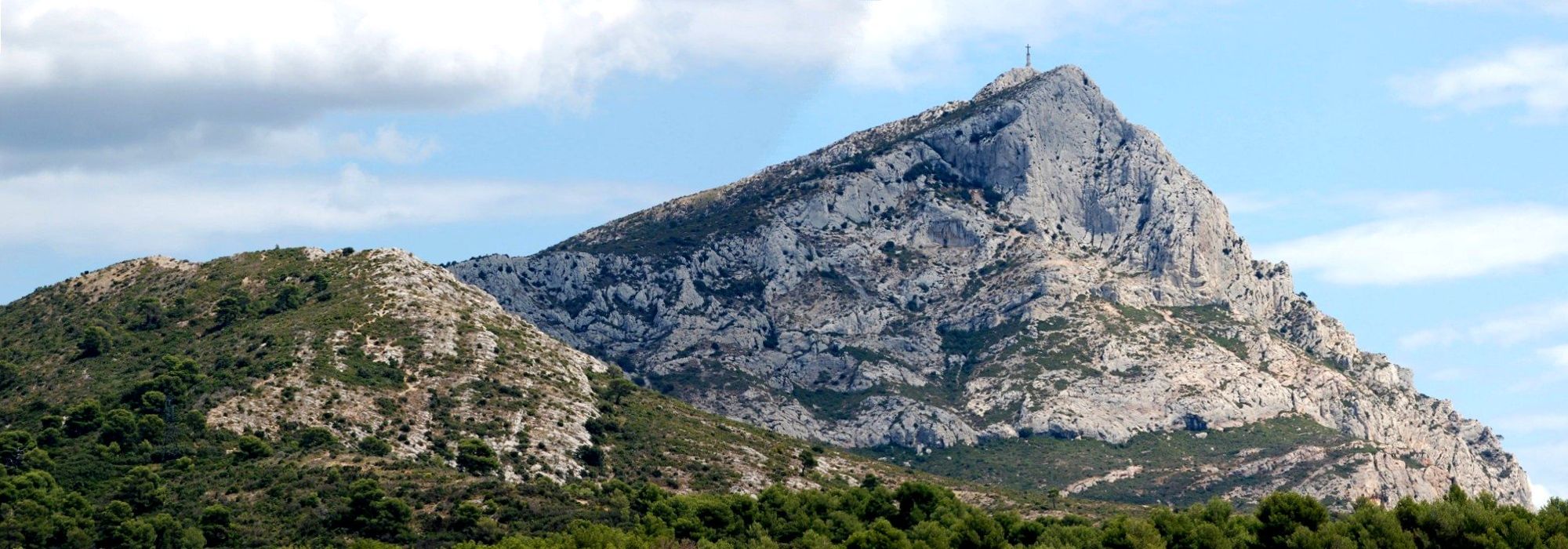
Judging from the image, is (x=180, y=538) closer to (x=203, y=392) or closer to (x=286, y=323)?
(x=203, y=392)

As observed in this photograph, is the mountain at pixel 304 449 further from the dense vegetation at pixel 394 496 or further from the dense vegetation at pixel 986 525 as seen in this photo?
the dense vegetation at pixel 986 525

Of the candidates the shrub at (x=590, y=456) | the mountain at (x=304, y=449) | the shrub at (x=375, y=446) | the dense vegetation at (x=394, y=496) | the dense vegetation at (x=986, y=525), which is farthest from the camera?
the shrub at (x=590, y=456)

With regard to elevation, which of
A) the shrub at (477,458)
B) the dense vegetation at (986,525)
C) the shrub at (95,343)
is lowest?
the dense vegetation at (986,525)

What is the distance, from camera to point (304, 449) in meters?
174

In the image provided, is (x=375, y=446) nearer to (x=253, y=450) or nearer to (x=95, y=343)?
(x=253, y=450)

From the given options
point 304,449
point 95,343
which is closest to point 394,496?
point 304,449

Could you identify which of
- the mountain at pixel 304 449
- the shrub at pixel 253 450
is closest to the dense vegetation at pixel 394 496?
the shrub at pixel 253 450

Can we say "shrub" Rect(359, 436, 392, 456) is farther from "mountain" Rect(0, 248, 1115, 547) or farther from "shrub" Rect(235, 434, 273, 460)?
"shrub" Rect(235, 434, 273, 460)

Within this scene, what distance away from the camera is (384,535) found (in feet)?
510

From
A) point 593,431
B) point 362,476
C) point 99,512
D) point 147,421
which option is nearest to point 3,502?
point 99,512

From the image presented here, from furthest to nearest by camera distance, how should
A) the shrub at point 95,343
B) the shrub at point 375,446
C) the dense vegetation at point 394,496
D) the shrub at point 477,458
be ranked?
the shrub at point 95,343, the shrub at point 477,458, the shrub at point 375,446, the dense vegetation at point 394,496

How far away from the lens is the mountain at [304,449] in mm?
156875

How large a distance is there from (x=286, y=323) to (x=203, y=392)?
19.3 meters

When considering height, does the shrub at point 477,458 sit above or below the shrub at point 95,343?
below
